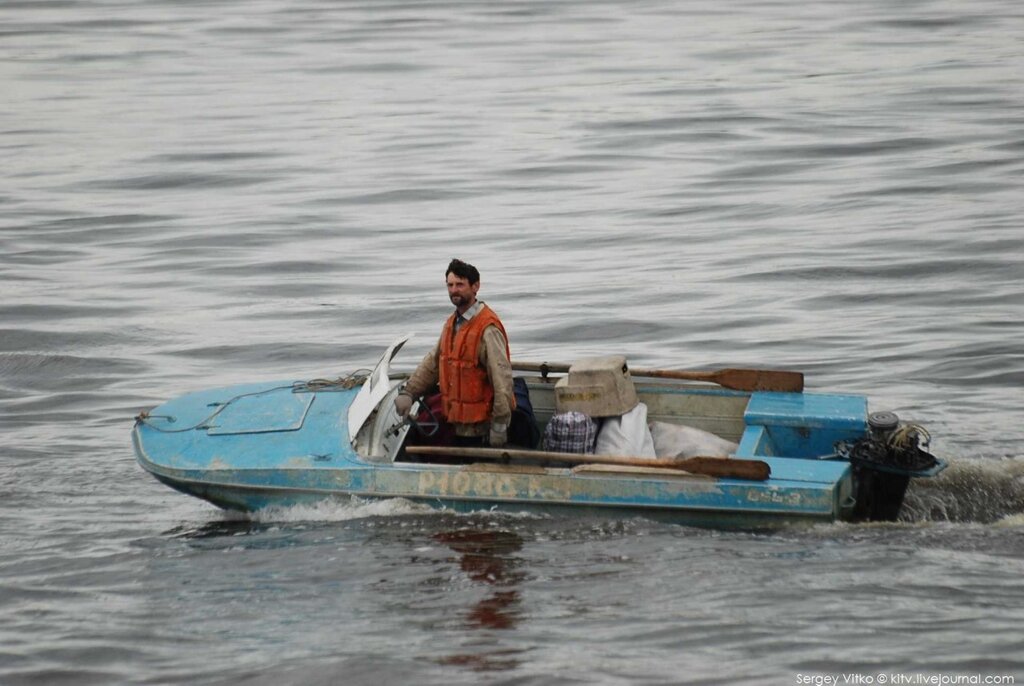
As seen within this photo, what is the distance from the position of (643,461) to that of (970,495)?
2747 mm

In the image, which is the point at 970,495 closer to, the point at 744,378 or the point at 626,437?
the point at 744,378

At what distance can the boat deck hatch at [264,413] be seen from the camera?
36.3ft

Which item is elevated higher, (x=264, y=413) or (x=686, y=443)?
(x=264, y=413)

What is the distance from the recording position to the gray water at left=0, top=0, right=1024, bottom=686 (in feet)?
30.9

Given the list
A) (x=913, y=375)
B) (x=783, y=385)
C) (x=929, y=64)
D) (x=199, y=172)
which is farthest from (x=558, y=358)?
(x=929, y=64)

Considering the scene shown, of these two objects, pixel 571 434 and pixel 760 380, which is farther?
pixel 760 380

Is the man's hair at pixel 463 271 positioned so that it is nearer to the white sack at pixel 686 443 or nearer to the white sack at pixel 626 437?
the white sack at pixel 626 437

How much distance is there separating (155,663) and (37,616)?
1231 mm

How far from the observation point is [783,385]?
1134 cm

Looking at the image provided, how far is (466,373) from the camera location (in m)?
10.7

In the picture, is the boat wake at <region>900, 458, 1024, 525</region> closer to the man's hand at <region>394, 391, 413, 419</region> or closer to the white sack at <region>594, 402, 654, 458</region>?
the white sack at <region>594, 402, 654, 458</region>

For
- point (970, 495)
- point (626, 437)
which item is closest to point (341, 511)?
point (626, 437)

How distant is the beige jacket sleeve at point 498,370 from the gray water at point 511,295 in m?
0.72

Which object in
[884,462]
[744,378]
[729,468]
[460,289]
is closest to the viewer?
[729,468]
